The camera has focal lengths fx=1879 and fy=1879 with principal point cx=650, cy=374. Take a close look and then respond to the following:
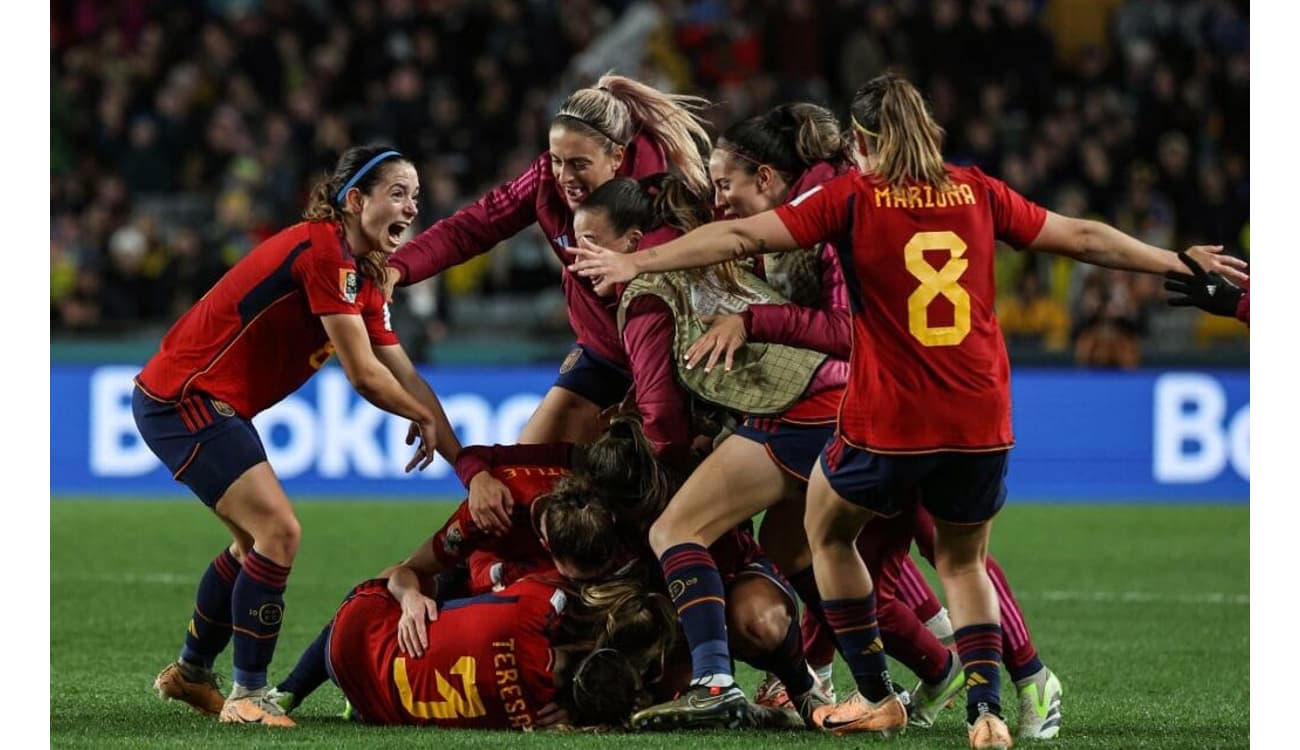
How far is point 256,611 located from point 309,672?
9.5 inches

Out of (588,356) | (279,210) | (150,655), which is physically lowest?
(150,655)

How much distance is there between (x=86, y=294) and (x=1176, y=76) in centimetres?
991

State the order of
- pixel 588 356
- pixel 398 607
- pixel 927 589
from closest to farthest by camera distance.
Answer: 1. pixel 398 607
2. pixel 927 589
3. pixel 588 356

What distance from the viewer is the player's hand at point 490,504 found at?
5520 millimetres

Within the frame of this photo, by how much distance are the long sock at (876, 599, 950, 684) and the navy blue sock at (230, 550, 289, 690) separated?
180 cm

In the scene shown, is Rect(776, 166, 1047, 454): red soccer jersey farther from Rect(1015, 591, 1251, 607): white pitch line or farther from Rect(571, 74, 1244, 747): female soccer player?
Rect(1015, 591, 1251, 607): white pitch line

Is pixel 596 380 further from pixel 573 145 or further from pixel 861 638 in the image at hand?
pixel 861 638

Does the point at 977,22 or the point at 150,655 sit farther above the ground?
the point at 977,22

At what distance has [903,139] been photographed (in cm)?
495

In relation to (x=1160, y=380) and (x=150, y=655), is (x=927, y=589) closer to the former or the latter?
(x=150, y=655)

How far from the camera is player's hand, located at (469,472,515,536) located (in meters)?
5.52

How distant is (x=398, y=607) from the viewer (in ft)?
18.0

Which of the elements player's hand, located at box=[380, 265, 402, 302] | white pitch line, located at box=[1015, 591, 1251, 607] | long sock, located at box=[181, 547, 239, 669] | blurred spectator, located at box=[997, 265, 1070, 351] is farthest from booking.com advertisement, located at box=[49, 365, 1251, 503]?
long sock, located at box=[181, 547, 239, 669]

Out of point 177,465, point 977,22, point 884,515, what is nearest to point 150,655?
point 177,465
